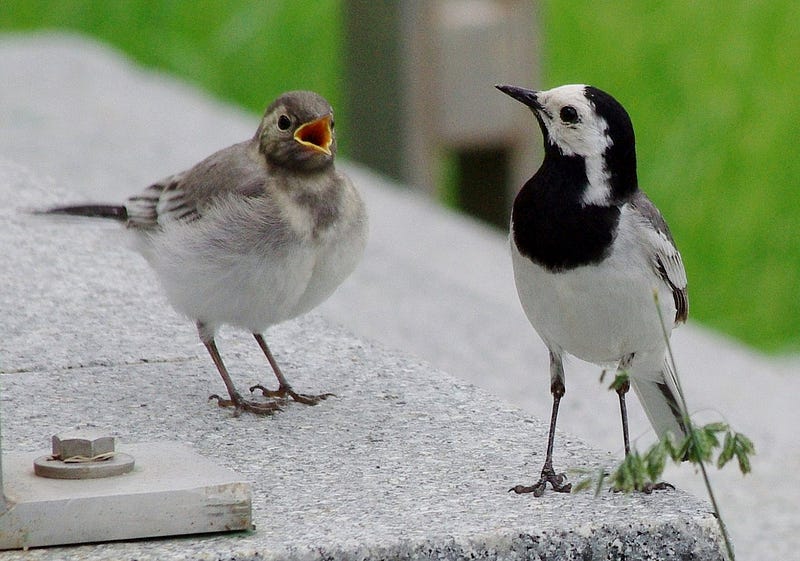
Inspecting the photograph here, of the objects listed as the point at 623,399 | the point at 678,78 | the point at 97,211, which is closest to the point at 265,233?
the point at 97,211

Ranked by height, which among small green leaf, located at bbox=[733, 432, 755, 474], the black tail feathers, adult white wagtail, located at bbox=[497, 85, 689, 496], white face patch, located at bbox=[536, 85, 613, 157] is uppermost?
white face patch, located at bbox=[536, 85, 613, 157]

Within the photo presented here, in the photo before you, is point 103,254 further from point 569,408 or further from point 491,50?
point 491,50

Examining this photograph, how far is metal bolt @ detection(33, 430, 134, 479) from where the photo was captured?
3.07m

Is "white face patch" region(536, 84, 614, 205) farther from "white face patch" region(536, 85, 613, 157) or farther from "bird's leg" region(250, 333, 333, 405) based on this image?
"bird's leg" region(250, 333, 333, 405)

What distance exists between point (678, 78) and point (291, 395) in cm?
860

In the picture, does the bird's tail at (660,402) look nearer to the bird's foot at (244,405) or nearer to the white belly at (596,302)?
the white belly at (596,302)

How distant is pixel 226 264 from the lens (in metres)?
3.97

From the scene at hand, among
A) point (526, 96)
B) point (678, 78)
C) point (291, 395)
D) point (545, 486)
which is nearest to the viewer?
point (545, 486)

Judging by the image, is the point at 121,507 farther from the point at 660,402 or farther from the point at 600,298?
the point at 660,402

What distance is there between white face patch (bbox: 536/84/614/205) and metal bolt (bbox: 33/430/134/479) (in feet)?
4.10

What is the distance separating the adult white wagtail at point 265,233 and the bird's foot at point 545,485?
0.92 meters

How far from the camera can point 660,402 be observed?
3938 millimetres

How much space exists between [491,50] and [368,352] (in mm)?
5259

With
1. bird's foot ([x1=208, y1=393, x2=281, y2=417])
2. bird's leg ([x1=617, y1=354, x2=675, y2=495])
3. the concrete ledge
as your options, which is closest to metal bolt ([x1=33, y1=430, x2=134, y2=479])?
the concrete ledge
